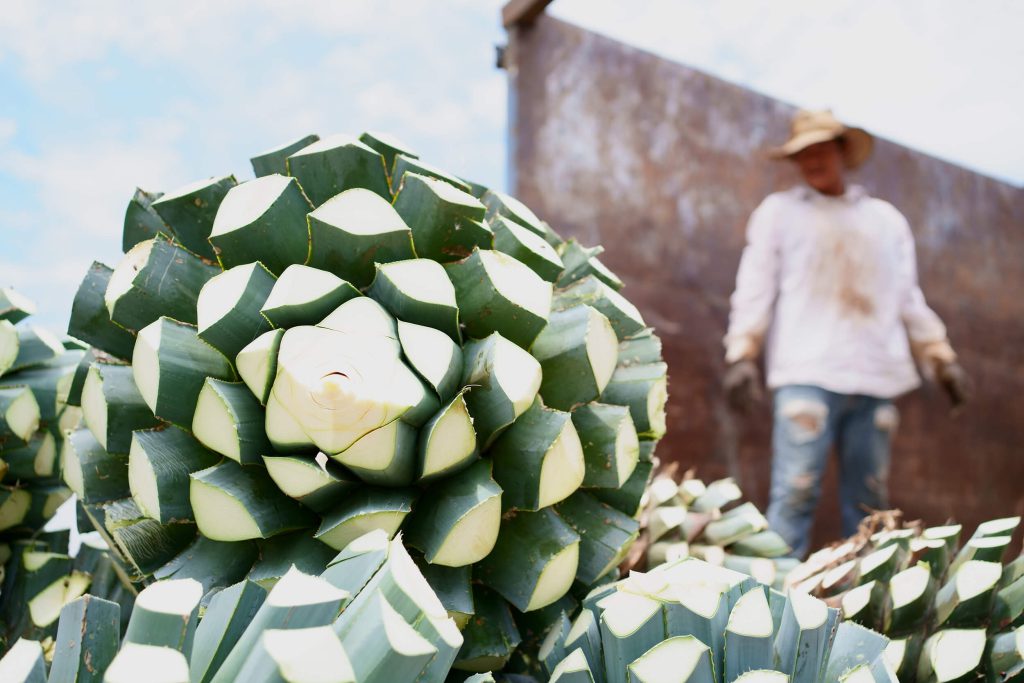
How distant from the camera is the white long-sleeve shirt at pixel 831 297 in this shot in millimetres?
1638

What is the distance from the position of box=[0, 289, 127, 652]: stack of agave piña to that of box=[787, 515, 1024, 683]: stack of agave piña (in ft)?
0.81

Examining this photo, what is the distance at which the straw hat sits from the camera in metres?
1.73

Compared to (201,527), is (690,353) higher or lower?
higher

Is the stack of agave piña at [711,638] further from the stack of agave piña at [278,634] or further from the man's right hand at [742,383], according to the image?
the man's right hand at [742,383]

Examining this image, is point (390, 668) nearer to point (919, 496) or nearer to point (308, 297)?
point (308, 297)

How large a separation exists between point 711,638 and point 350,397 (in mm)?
99

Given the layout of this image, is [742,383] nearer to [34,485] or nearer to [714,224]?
[714,224]

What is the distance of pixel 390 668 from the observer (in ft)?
0.47

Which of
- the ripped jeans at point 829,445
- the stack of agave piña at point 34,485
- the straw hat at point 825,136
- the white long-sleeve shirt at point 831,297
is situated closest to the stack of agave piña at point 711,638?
the stack of agave piña at point 34,485

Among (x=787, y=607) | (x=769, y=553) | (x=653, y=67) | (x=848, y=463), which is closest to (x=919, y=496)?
(x=848, y=463)

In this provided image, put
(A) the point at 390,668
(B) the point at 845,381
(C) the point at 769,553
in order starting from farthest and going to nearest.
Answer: (B) the point at 845,381
(C) the point at 769,553
(A) the point at 390,668

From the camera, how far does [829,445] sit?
1.61 m

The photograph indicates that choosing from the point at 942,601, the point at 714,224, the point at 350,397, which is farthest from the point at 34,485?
the point at 714,224

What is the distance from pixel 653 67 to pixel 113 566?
6.42ft
